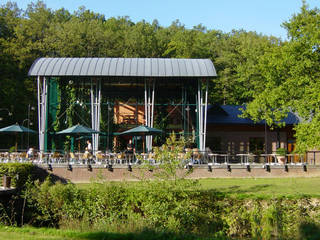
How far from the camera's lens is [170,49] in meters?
46.1

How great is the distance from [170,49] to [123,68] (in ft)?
67.2

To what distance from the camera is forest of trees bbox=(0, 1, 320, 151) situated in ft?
80.6

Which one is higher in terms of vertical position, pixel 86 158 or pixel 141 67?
pixel 141 67

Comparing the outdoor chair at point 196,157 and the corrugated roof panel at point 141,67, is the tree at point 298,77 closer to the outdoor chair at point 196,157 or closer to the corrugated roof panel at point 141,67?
the outdoor chair at point 196,157

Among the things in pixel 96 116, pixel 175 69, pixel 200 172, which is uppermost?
pixel 175 69

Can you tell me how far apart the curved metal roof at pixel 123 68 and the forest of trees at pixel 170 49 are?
4.45 meters

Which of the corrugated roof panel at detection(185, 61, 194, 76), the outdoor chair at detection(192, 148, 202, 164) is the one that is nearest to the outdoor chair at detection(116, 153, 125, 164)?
the outdoor chair at detection(192, 148, 202, 164)

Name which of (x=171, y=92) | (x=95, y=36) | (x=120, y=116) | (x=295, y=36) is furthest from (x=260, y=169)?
(x=95, y=36)

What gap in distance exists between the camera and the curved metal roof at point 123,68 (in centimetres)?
2603

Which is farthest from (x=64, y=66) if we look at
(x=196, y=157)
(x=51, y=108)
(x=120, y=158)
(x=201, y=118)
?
(x=196, y=157)

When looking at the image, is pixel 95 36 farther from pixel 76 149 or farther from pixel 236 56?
pixel 76 149

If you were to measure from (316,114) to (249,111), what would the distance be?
17.8 ft

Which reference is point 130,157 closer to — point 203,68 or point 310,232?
point 203,68

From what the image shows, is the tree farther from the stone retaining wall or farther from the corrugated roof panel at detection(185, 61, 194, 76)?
the corrugated roof panel at detection(185, 61, 194, 76)
